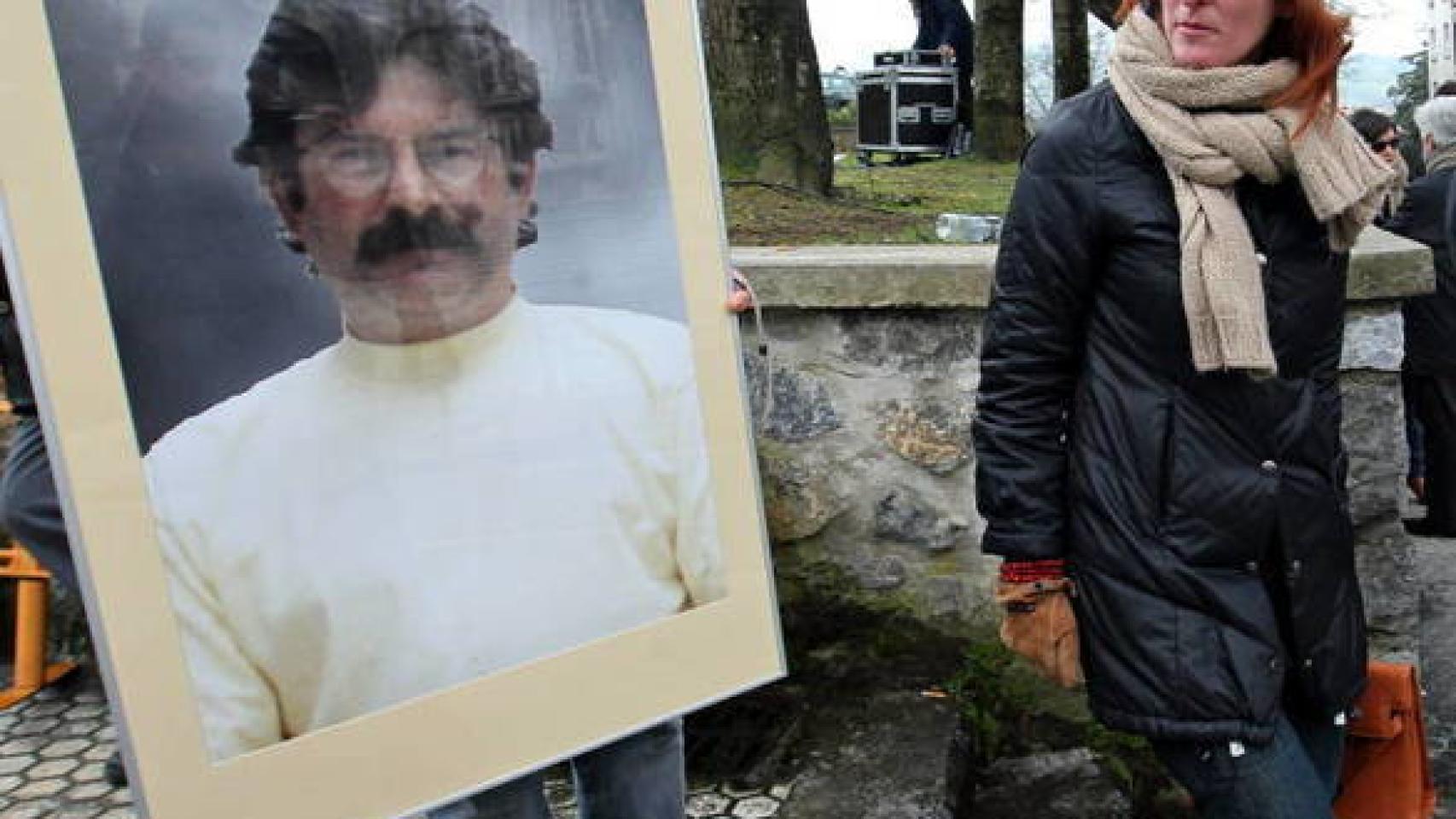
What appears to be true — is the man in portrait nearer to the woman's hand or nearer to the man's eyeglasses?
the man's eyeglasses

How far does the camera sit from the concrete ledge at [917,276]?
9.96 feet

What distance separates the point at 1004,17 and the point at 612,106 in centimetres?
1093

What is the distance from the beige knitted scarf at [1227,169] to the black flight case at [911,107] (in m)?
10.8

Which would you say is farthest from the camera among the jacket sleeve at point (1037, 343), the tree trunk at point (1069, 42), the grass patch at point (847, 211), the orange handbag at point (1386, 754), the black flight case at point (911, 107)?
the tree trunk at point (1069, 42)

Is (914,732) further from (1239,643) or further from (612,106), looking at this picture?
(612,106)

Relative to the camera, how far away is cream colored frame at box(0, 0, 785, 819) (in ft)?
4.47

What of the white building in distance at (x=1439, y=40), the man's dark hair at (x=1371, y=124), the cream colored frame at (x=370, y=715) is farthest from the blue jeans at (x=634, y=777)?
the white building in distance at (x=1439, y=40)

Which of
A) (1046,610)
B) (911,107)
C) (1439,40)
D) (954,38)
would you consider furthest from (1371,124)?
(1439,40)

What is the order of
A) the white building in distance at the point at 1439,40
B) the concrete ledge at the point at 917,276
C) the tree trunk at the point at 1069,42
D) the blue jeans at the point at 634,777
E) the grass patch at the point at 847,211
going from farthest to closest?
the white building in distance at the point at 1439,40 < the tree trunk at the point at 1069,42 < the grass patch at the point at 847,211 < the concrete ledge at the point at 917,276 < the blue jeans at the point at 634,777

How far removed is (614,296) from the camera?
5.98 feet

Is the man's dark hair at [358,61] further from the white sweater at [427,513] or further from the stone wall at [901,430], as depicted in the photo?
the stone wall at [901,430]

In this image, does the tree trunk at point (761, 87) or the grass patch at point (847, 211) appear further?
the tree trunk at point (761, 87)

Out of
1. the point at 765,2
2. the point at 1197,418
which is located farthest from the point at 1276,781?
the point at 765,2

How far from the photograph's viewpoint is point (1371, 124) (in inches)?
205
